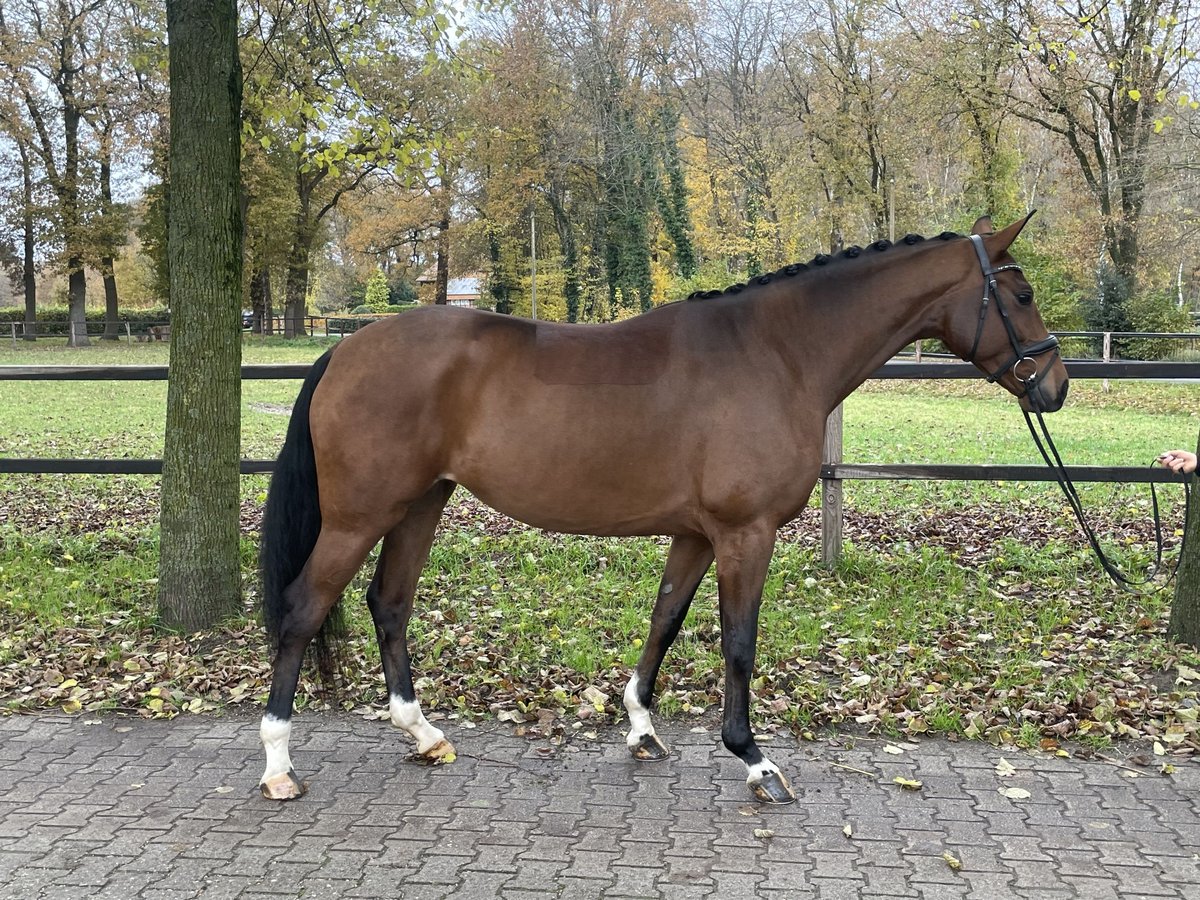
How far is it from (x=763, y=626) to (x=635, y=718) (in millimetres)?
1510

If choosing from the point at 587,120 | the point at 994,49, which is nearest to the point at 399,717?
the point at 994,49

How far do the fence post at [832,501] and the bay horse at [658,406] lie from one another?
243cm

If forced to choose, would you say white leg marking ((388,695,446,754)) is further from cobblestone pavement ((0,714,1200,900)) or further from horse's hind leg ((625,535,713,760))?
horse's hind leg ((625,535,713,760))

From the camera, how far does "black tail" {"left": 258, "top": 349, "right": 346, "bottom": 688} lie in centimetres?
387

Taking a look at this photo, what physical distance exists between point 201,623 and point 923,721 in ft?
13.6

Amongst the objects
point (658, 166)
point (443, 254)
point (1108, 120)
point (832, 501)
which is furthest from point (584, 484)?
point (443, 254)

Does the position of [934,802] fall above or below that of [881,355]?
below

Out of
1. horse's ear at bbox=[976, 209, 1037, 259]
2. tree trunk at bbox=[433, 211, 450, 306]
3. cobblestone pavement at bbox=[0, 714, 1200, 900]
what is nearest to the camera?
cobblestone pavement at bbox=[0, 714, 1200, 900]

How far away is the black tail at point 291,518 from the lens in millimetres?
3871

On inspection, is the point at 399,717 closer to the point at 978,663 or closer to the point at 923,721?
the point at 923,721

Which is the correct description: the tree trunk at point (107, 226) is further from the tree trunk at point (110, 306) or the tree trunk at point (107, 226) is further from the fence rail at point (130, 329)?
the fence rail at point (130, 329)

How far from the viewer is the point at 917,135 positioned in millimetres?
27766

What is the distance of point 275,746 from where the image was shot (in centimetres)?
362

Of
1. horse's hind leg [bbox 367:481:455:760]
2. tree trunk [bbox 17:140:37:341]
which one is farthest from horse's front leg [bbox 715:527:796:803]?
tree trunk [bbox 17:140:37:341]
